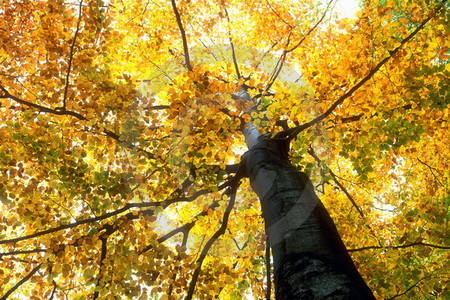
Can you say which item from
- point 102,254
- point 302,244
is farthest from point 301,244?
point 102,254

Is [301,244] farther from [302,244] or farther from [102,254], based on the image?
[102,254]

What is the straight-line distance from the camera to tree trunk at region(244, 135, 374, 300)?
5.70 ft

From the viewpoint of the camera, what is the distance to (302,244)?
6.82 feet

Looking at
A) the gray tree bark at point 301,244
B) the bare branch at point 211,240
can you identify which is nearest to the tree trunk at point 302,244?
the gray tree bark at point 301,244

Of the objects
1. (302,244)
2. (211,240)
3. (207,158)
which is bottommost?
(302,244)

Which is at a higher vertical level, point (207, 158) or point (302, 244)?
point (207, 158)

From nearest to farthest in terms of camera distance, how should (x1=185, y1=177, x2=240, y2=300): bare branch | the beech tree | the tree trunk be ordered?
the tree trunk
the beech tree
(x1=185, y1=177, x2=240, y2=300): bare branch

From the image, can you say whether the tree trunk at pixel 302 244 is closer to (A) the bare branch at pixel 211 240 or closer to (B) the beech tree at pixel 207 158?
(B) the beech tree at pixel 207 158

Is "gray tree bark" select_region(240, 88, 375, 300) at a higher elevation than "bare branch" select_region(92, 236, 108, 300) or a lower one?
lower

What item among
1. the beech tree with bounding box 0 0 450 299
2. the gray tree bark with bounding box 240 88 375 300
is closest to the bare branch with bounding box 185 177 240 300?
the beech tree with bounding box 0 0 450 299

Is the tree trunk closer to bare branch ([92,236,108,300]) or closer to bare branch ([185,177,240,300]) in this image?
bare branch ([185,177,240,300])

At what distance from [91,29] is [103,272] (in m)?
3.33

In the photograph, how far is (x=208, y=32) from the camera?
8.33 metres

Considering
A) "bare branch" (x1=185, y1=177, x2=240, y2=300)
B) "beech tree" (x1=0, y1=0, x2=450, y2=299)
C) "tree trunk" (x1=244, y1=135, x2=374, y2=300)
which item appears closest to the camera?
"tree trunk" (x1=244, y1=135, x2=374, y2=300)
